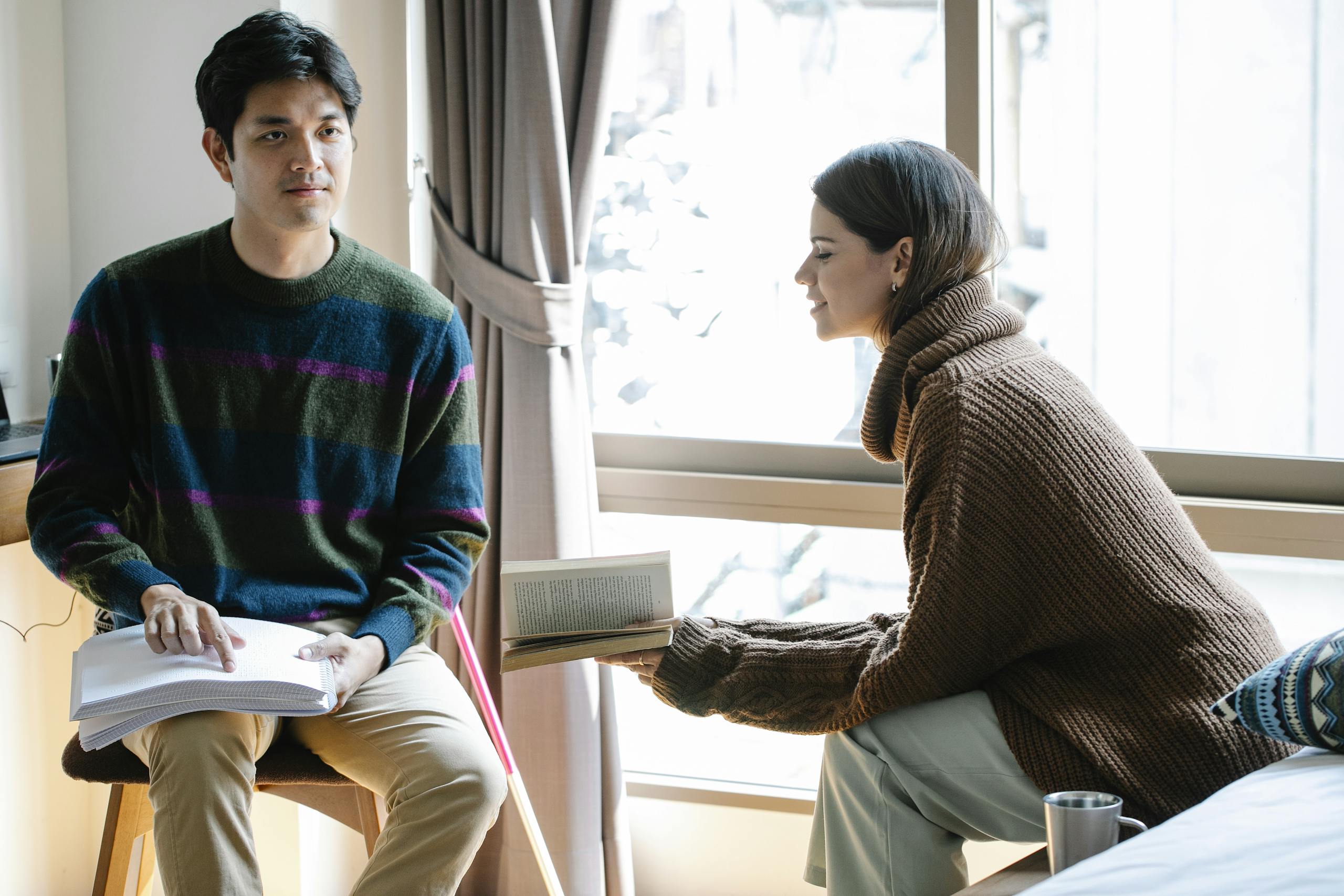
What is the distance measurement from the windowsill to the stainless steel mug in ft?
4.01

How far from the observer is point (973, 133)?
89.1 inches

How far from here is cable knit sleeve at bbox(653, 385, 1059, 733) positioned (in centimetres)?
140

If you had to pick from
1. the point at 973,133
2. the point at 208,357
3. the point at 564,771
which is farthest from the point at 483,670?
the point at 973,133

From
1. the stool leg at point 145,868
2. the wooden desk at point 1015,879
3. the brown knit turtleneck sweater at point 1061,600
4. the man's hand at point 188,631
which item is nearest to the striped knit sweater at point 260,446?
the man's hand at point 188,631

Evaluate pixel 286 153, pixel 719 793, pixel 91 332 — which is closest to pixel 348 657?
pixel 91 332

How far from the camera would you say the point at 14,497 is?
184 centimetres

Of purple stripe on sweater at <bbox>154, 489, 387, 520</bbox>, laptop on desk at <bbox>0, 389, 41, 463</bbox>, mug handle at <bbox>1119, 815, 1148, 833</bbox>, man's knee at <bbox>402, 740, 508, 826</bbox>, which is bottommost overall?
man's knee at <bbox>402, 740, 508, 826</bbox>

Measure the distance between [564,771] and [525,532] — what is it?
483mm

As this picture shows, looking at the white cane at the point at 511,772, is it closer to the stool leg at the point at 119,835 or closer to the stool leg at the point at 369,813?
the stool leg at the point at 369,813

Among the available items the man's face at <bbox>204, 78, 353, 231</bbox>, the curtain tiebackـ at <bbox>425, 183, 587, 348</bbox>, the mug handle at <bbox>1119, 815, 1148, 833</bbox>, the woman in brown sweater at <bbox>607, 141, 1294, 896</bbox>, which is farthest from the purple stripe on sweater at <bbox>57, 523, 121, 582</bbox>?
the mug handle at <bbox>1119, 815, 1148, 833</bbox>

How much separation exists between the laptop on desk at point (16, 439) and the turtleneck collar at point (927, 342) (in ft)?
4.38

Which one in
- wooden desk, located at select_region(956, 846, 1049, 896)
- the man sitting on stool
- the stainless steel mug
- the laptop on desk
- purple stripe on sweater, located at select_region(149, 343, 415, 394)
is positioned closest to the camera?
the stainless steel mug

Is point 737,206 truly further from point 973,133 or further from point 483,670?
point 483,670

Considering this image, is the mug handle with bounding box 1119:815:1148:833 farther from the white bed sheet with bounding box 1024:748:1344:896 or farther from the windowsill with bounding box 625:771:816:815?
the windowsill with bounding box 625:771:816:815
